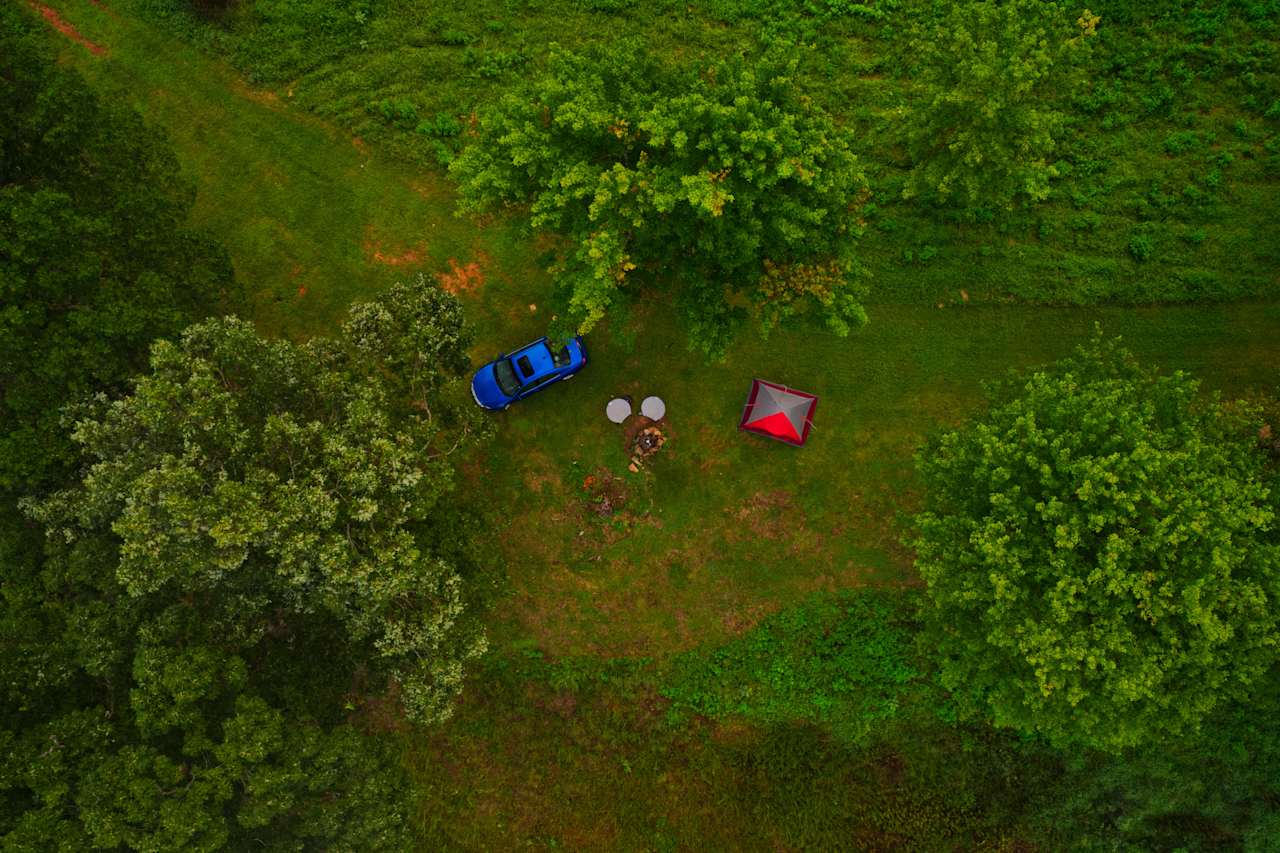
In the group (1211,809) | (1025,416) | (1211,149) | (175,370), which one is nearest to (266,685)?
(175,370)

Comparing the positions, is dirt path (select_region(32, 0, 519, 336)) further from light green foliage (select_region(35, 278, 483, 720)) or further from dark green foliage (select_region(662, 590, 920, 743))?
dark green foliage (select_region(662, 590, 920, 743))

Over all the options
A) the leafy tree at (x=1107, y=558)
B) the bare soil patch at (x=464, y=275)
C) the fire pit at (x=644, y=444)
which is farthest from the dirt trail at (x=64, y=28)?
the leafy tree at (x=1107, y=558)

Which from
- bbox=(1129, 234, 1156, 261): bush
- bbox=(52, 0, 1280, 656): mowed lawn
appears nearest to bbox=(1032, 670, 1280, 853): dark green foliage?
bbox=(52, 0, 1280, 656): mowed lawn

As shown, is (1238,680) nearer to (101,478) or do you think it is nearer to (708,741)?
(708,741)

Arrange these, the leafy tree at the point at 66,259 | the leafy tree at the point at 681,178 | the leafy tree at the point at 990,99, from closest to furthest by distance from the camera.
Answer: the leafy tree at the point at 681,178, the leafy tree at the point at 66,259, the leafy tree at the point at 990,99

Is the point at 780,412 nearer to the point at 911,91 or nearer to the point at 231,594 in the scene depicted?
the point at 911,91

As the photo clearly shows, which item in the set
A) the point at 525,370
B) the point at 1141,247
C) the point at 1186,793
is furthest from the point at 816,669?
the point at 1141,247

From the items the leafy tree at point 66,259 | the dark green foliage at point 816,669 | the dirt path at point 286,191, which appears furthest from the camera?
the dirt path at point 286,191

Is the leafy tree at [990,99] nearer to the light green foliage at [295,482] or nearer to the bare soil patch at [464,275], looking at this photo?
the bare soil patch at [464,275]
